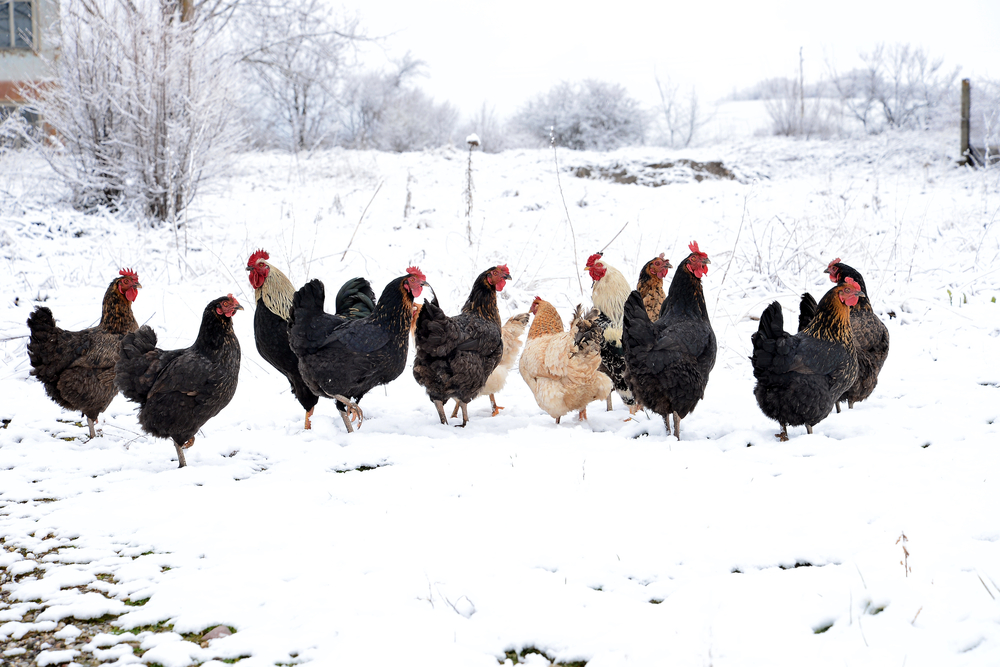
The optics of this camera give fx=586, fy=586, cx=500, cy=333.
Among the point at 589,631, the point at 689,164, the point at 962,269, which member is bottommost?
the point at 589,631

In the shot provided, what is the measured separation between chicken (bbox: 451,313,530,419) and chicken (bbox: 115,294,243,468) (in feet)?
6.43

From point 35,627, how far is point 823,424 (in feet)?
15.0

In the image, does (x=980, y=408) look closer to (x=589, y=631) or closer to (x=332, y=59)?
(x=589, y=631)

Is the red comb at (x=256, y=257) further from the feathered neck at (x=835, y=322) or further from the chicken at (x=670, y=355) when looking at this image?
the feathered neck at (x=835, y=322)

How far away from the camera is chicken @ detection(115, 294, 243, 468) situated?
378 centimetres

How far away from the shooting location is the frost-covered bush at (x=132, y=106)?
1027 cm

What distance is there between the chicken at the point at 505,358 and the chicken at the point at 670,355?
4.63 ft

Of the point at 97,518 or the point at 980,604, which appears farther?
the point at 97,518

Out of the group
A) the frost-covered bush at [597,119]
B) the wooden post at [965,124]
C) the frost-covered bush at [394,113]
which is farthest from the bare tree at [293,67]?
the wooden post at [965,124]

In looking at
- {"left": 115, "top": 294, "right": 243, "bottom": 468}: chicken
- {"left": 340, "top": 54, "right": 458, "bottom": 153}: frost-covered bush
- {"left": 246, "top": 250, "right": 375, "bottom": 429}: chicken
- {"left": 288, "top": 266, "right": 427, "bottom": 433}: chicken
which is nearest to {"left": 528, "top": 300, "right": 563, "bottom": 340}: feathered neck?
{"left": 288, "top": 266, "right": 427, "bottom": 433}: chicken

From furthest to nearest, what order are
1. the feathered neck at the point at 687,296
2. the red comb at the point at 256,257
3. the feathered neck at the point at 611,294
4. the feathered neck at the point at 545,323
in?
the feathered neck at the point at 545,323
the feathered neck at the point at 611,294
the red comb at the point at 256,257
the feathered neck at the point at 687,296

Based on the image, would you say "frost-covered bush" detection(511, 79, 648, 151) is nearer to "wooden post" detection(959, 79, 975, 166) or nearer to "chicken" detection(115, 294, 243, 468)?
"wooden post" detection(959, 79, 975, 166)

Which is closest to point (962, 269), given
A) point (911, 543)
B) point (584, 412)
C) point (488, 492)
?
point (584, 412)

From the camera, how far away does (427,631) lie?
201 centimetres
